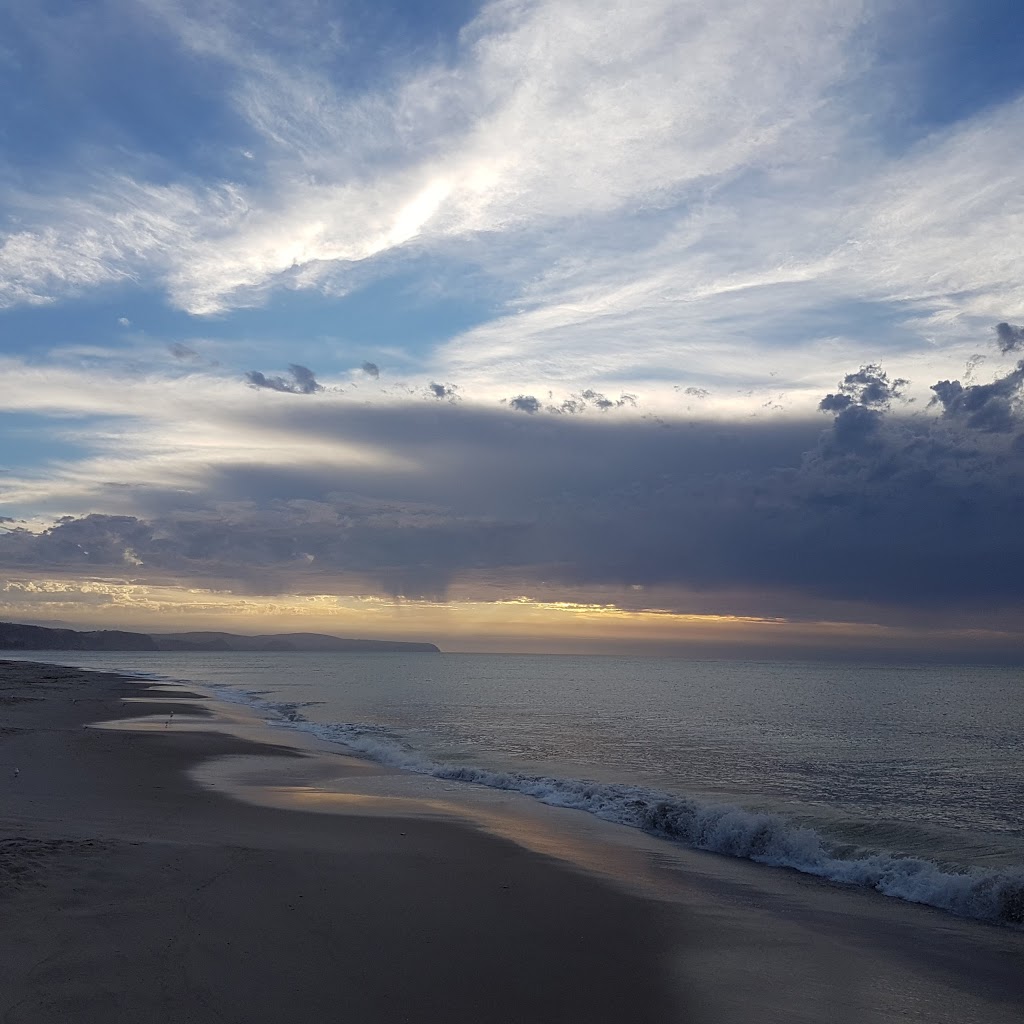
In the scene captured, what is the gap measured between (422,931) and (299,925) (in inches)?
62.2

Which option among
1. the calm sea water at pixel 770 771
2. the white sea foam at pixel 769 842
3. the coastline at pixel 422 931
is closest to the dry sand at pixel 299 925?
the coastline at pixel 422 931

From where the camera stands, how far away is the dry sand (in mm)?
8102

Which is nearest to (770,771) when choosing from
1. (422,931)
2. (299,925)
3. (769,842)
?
(769,842)

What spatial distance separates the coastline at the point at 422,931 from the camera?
27.3 ft

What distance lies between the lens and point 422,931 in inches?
418

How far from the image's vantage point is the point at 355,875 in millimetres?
13172

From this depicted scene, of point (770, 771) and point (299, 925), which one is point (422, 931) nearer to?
point (299, 925)

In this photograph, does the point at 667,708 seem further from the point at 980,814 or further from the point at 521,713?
the point at 980,814

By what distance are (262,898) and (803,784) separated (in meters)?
21.3

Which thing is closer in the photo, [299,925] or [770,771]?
[299,925]

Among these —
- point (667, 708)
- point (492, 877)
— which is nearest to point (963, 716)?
point (667, 708)

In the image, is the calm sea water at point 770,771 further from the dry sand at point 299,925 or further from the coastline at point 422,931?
the dry sand at point 299,925

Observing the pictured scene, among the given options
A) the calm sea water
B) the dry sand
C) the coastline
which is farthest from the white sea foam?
the dry sand

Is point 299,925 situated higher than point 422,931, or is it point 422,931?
point 299,925
